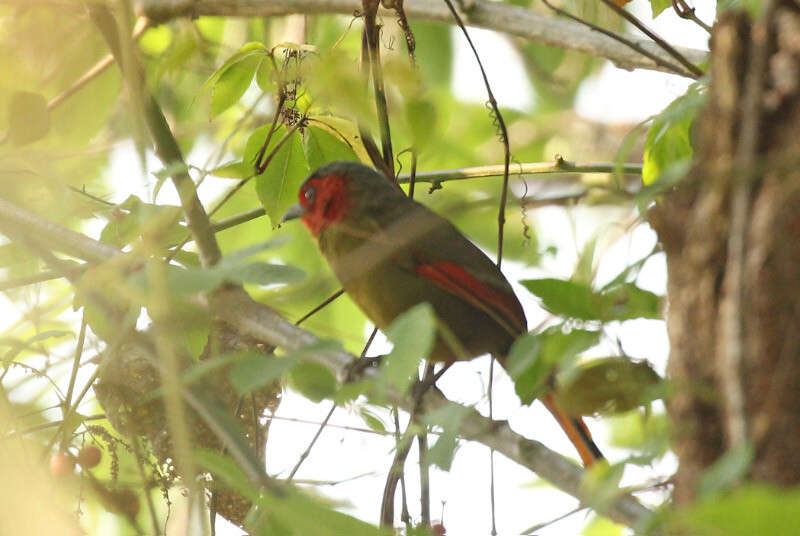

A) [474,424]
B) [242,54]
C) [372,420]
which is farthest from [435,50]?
[474,424]

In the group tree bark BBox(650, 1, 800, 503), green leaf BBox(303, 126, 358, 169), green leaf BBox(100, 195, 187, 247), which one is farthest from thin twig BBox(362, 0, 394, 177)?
tree bark BBox(650, 1, 800, 503)

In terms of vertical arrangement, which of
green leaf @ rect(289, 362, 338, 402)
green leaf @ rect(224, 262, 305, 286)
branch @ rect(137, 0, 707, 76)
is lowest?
green leaf @ rect(289, 362, 338, 402)

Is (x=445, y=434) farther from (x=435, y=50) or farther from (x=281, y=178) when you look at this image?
(x=435, y=50)

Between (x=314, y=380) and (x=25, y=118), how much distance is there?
43.9 inches

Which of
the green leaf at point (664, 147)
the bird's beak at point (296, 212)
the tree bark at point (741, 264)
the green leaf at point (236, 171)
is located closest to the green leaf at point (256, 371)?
the tree bark at point (741, 264)

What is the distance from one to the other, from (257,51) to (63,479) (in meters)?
1.43

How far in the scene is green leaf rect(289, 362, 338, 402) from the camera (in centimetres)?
193

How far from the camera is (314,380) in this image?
6.34 ft

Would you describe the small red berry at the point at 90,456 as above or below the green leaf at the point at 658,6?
below

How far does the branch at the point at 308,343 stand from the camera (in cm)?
190

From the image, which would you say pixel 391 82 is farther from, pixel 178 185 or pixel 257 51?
pixel 257 51

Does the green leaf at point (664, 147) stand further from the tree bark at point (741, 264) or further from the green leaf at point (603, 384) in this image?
the tree bark at point (741, 264)

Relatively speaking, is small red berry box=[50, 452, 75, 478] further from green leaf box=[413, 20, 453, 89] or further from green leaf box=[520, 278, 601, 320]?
green leaf box=[413, 20, 453, 89]

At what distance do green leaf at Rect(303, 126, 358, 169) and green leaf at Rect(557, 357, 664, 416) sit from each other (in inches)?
76.5
